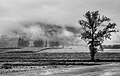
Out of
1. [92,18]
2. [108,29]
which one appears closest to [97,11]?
[92,18]

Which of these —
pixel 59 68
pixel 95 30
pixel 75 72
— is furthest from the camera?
pixel 95 30

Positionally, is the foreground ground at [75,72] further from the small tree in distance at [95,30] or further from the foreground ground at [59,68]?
the small tree in distance at [95,30]

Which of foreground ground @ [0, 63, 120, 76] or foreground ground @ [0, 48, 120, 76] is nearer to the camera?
foreground ground @ [0, 63, 120, 76]

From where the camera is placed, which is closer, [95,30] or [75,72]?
[75,72]

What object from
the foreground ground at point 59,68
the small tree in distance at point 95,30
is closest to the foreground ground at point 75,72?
the foreground ground at point 59,68

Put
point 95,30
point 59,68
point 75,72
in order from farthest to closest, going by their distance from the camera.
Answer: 1. point 95,30
2. point 59,68
3. point 75,72

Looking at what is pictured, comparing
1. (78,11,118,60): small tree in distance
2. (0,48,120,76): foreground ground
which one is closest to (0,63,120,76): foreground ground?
(0,48,120,76): foreground ground

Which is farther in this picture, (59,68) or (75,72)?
(59,68)

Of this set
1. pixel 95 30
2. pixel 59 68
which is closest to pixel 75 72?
pixel 59 68

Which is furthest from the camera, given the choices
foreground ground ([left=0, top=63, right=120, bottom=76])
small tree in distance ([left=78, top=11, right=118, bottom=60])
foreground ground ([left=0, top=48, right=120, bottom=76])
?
small tree in distance ([left=78, top=11, right=118, bottom=60])

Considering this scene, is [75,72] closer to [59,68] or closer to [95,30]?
[59,68]

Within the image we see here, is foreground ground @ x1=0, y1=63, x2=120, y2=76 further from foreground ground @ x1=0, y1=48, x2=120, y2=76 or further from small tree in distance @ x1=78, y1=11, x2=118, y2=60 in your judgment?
small tree in distance @ x1=78, y1=11, x2=118, y2=60

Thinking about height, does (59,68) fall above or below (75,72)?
below

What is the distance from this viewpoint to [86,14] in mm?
79938
